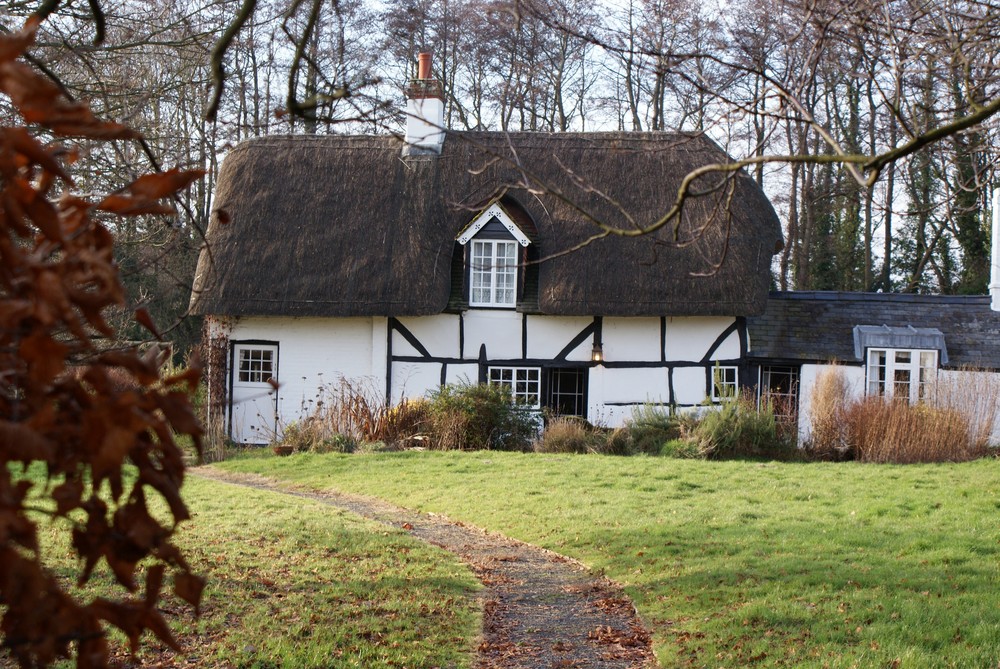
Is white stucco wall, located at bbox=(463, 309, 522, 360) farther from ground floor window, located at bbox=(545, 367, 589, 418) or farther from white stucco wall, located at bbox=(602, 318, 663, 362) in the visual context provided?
white stucco wall, located at bbox=(602, 318, 663, 362)

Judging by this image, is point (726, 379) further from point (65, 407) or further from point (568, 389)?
point (65, 407)

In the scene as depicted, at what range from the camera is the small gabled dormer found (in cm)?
1680

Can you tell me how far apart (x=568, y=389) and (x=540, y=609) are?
11.0 metres

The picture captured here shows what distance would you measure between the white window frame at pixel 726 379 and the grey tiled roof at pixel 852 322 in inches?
18.1

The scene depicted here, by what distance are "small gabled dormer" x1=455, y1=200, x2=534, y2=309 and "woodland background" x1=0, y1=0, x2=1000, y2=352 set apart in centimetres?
203

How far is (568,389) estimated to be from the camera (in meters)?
17.5

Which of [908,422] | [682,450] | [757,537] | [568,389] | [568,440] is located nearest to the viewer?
[757,537]

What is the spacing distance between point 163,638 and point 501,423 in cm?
1333

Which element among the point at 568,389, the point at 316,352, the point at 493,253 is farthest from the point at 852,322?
the point at 316,352

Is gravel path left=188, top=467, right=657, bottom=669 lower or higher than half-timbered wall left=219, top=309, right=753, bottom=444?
lower

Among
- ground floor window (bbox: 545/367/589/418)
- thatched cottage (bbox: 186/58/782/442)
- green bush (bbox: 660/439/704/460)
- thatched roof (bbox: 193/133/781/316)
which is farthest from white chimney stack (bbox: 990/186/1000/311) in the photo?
ground floor window (bbox: 545/367/589/418)

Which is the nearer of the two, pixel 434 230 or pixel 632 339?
pixel 632 339

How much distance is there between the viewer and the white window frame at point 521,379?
16.8 meters

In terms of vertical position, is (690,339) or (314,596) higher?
(690,339)
